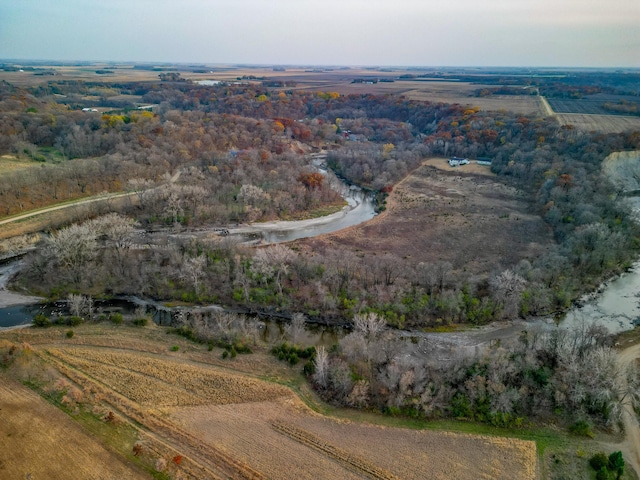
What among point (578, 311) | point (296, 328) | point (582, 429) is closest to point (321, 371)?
point (296, 328)

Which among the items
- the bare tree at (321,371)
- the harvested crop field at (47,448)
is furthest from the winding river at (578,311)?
the harvested crop field at (47,448)

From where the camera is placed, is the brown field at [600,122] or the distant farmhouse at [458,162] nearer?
the brown field at [600,122]

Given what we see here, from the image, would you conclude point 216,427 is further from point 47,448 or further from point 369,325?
point 369,325

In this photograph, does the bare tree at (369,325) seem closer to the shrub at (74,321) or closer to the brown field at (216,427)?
the brown field at (216,427)

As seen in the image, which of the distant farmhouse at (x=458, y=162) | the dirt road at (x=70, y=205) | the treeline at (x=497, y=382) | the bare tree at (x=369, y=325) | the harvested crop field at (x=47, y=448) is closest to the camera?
the harvested crop field at (x=47, y=448)

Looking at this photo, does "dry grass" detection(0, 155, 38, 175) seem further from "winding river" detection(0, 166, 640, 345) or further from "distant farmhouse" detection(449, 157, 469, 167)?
"distant farmhouse" detection(449, 157, 469, 167)

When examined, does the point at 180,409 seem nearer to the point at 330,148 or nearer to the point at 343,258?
the point at 343,258

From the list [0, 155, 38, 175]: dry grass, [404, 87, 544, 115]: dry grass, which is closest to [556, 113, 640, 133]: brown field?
[404, 87, 544, 115]: dry grass
